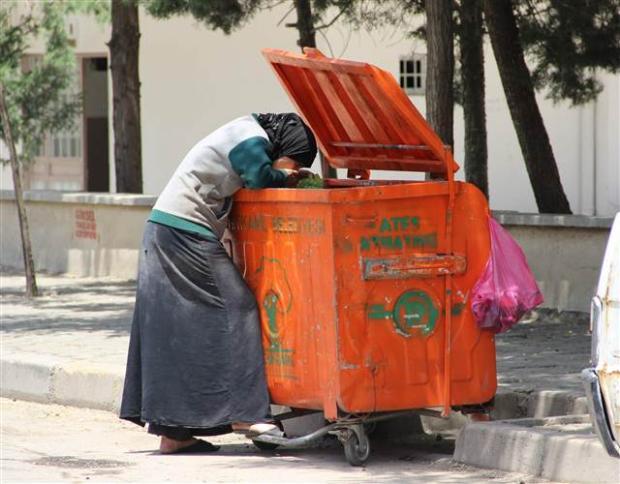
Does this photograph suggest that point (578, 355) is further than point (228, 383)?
Yes

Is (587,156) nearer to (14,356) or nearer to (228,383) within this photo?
(14,356)

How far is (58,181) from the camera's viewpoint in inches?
944

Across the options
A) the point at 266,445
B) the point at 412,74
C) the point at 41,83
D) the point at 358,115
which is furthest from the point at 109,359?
the point at 412,74

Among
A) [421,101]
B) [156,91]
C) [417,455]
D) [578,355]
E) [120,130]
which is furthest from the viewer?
[156,91]

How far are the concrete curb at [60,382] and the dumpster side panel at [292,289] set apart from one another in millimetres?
1914

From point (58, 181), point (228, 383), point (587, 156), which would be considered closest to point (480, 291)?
point (228, 383)

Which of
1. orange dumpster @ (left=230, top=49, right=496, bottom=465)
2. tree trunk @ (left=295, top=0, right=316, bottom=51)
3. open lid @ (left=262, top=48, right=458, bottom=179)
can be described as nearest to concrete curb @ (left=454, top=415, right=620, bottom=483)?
orange dumpster @ (left=230, top=49, right=496, bottom=465)

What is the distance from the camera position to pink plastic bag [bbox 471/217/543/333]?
6.71 m

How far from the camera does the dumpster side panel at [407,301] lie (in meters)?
6.62

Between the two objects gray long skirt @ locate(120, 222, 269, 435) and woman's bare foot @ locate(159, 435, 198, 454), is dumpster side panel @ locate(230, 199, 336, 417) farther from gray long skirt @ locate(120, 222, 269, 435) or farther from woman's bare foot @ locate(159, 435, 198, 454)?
woman's bare foot @ locate(159, 435, 198, 454)

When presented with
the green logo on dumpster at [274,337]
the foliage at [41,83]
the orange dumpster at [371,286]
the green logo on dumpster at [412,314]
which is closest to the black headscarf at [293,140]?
the orange dumpster at [371,286]

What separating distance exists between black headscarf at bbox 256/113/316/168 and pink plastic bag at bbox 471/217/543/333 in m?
0.98

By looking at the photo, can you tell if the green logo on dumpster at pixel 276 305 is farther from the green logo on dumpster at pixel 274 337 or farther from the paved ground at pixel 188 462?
the paved ground at pixel 188 462

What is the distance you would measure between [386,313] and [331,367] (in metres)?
0.36
